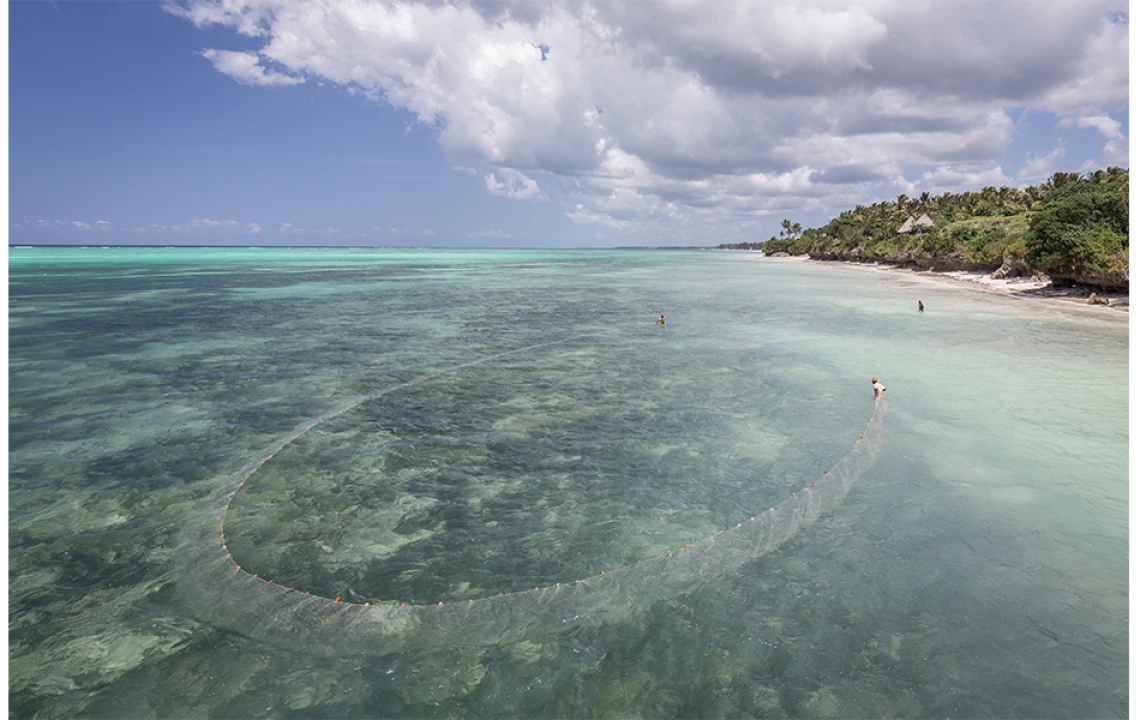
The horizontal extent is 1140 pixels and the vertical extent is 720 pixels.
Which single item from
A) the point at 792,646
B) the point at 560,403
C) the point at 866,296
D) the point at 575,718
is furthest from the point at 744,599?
the point at 866,296

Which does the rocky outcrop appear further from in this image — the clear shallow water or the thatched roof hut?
the thatched roof hut

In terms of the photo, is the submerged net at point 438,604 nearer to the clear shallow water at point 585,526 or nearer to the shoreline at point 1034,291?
the clear shallow water at point 585,526

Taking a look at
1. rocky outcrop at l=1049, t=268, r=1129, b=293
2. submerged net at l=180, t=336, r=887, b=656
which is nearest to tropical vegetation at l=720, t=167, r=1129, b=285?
rocky outcrop at l=1049, t=268, r=1129, b=293

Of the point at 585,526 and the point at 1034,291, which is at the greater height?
the point at 1034,291

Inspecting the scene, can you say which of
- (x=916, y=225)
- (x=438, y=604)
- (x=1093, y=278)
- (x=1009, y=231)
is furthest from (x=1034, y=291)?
(x=916, y=225)

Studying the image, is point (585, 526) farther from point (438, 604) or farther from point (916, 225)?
point (916, 225)

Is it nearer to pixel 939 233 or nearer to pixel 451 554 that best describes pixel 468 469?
pixel 451 554
